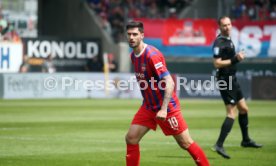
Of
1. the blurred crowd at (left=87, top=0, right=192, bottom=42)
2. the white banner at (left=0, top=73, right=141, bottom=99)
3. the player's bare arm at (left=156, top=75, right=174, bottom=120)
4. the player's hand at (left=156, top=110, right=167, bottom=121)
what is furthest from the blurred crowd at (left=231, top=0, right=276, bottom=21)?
the player's hand at (left=156, top=110, right=167, bottom=121)

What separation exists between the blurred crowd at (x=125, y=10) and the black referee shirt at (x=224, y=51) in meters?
27.3

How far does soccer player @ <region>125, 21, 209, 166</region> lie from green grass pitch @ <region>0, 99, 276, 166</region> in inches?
80.9

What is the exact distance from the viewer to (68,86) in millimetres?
35812

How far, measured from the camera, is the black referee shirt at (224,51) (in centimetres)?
1452

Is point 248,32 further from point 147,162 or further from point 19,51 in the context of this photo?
point 147,162

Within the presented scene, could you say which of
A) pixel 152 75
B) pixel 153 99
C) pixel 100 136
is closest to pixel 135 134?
pixel 153 99

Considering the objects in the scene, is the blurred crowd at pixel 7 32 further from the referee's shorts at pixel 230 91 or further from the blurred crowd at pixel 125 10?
the referee's shorts at pixel 230 91

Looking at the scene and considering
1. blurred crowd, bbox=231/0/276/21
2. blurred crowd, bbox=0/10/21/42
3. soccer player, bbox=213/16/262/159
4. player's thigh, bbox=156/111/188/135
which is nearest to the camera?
player's thigh, bbox=156/111/188/135

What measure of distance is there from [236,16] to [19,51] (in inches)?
454

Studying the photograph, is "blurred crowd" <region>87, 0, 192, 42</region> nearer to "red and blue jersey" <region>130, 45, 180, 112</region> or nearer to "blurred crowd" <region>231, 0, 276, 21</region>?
"blurred crowd" <region>231, 0, 276, 21</region>

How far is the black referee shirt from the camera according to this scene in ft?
47.6

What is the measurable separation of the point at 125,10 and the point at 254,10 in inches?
272

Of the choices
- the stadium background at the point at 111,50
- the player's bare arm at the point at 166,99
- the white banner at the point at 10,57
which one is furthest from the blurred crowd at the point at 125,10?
the player's bare arm at the point at 166,99

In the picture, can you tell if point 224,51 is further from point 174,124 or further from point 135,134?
point 135,134
